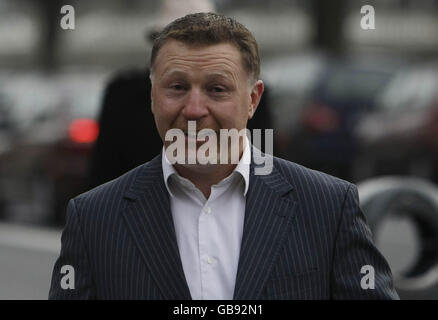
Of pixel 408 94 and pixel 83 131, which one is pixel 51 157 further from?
pixel 408 94

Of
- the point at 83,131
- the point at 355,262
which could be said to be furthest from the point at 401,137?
the point at 355,262

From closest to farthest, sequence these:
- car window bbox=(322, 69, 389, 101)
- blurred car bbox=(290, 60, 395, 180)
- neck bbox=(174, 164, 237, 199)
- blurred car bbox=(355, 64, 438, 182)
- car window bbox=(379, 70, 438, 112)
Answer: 1. neck bbox=(174, 164, 237, 199)
2. blurred car bbox=(355, 64, 438, 182)
3. blurred car bbox=(290, 60, 395, 180)
4. car window bbox=(379, 70, 438, 112)
5. car window bbox=(322, 69, 389, 101)

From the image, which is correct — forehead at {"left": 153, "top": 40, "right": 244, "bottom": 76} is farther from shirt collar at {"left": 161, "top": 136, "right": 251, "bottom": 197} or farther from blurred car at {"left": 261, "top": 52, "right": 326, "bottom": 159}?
blurred car at {"left": 261, "top": 52, "right": 326, "bottom": 159}

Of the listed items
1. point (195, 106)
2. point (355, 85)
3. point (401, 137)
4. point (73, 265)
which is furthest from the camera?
point (355, 85)

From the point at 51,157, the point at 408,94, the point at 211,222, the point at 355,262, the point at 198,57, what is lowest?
the point at 355,262

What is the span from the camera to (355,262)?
2701 millimetres

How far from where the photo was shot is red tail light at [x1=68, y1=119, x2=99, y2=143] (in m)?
12.6

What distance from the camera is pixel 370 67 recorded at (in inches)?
561

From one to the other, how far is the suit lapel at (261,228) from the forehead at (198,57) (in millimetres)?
303

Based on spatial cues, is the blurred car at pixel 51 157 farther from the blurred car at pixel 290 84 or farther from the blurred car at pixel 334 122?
the blurred car at pixel 334 122

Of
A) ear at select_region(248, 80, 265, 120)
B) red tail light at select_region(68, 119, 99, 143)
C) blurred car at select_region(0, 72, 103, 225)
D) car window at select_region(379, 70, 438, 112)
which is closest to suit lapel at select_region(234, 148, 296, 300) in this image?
ear at select_region(248, 80, 265, 120)

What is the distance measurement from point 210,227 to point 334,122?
1107 cm

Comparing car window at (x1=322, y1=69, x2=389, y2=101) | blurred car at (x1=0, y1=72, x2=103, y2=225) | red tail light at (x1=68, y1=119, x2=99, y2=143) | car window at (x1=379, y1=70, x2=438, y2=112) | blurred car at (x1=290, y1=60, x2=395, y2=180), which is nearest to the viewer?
red tail light at (x1=68, y1=119, x2=99, y2=143)
